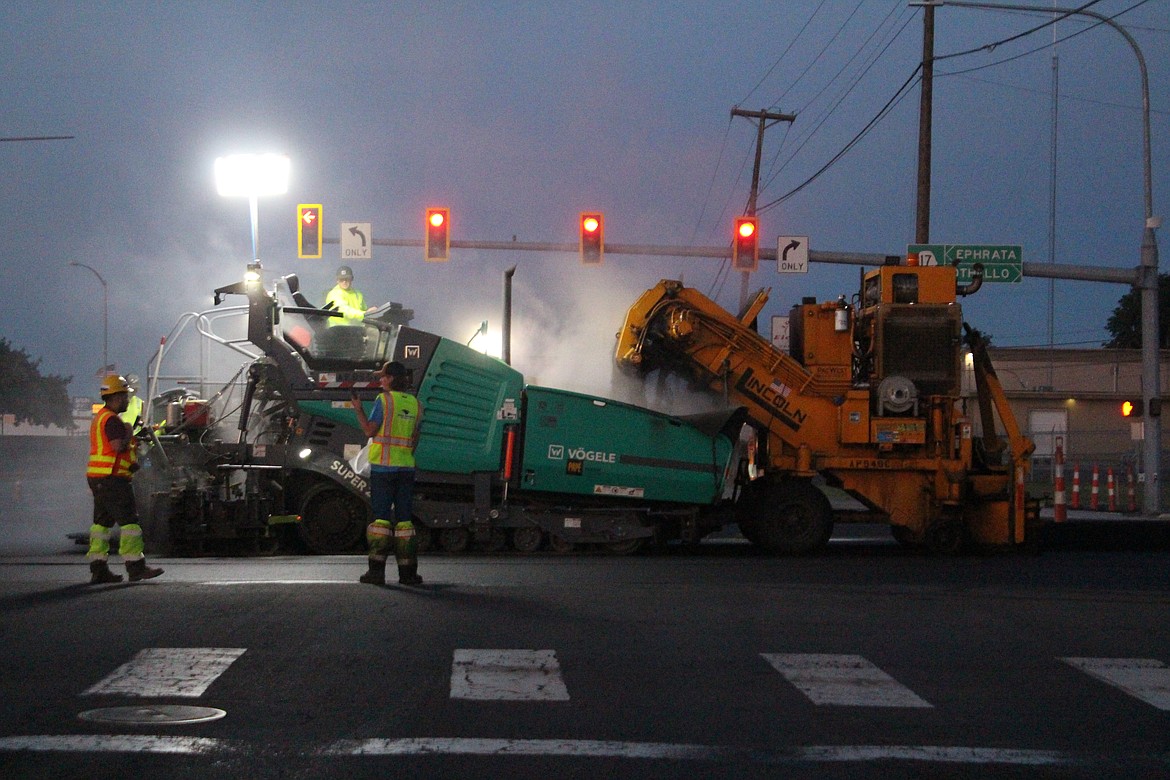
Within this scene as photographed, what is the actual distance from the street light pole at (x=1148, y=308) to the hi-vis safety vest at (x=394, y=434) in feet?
51.5

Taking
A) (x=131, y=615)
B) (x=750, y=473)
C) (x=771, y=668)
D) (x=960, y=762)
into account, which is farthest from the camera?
(x=750, y=473)

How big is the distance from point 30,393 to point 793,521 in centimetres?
7061

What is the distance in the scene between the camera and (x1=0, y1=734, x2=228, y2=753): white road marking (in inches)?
209

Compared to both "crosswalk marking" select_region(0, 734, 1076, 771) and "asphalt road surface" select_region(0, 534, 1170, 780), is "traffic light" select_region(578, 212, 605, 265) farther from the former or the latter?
"crosswalk marking" select_region(0, 734, 1076, 771)

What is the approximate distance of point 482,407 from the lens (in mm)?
13906

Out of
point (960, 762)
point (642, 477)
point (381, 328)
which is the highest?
Result: point (381, 328)

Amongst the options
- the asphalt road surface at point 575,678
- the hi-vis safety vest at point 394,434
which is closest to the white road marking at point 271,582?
the asphalt road surface at point 575,678

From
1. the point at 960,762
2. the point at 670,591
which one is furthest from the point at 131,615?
the point at 960,762

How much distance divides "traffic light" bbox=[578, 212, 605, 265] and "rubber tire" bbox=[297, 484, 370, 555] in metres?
10.3

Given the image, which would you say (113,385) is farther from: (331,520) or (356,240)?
(356,240)

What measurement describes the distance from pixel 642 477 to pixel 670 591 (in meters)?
4.21

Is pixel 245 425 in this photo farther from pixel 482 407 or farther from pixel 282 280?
pixel 482 407

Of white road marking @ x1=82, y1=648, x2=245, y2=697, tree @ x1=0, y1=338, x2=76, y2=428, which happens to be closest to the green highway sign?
white road marking @ x1=82, y1=648, x2=245, y2=697

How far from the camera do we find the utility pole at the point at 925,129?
25984 millimetres
